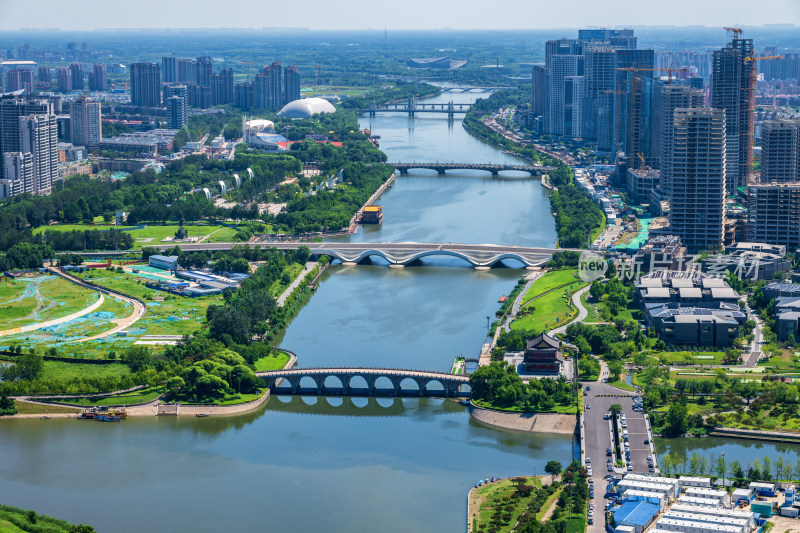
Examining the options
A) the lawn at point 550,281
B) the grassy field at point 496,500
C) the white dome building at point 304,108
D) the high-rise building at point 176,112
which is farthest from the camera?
the white dome building at point 304,108

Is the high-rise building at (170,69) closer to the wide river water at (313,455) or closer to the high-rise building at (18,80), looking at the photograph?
the high-rise building at (18,80)

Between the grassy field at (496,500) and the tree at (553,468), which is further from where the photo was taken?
the tree at (553,468)

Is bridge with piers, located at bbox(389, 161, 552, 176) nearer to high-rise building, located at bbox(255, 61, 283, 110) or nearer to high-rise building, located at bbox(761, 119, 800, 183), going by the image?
high-rise building, located at bbox(761, 119, 800, 183)

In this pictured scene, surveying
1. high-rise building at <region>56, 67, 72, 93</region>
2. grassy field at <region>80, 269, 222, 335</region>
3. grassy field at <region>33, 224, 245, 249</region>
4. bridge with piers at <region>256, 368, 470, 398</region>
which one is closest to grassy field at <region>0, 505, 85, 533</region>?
bridge with piers at <region>256, 368, 470, 398</region>

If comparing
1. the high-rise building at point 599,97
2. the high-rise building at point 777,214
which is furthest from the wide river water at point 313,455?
the high-rise building at point 599,97

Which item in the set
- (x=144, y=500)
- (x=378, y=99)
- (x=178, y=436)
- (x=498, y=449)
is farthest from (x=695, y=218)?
(x=378, y=99)

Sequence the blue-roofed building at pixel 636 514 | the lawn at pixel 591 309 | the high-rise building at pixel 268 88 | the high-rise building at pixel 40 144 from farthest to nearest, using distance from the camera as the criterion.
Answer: the high-rise building at pixel 268 88 < the high-rise building at pixel 40 144 < the lawn at pixel 591 309 < the blue-roofed building at pixel 636 514
